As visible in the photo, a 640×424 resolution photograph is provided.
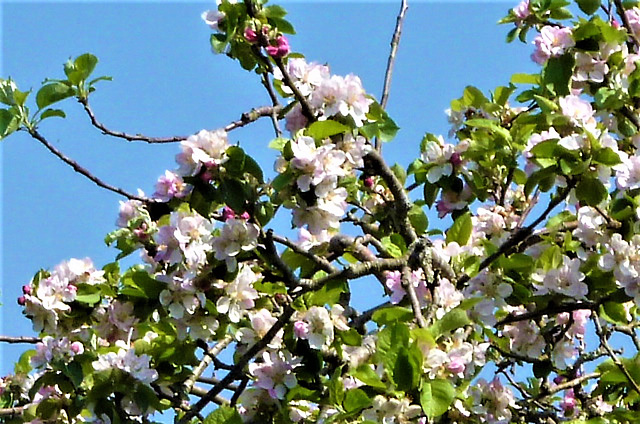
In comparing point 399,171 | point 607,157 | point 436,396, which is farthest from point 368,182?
point 436,396

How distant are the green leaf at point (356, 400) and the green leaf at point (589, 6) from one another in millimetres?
1502

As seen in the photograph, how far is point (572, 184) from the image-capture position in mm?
2305

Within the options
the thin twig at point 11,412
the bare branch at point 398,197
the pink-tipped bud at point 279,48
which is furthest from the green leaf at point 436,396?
the thin twig at point 11,412

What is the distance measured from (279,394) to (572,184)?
3.00 ft

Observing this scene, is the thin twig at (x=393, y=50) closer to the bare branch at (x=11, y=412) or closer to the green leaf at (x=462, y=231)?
the green leaf at (x=462, y=231)

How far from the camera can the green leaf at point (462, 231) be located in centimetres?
246

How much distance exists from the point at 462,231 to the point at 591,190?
367mm

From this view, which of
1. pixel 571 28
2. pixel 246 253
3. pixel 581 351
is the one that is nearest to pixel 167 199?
pixel 246 253

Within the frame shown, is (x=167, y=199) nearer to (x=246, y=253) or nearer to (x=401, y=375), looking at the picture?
(x=246, y=253)

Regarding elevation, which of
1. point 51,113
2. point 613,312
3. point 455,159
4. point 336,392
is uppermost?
point 51,113

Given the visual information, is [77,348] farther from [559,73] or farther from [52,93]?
[559,73]

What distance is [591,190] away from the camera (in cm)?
226

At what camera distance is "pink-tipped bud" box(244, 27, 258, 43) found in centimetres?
249

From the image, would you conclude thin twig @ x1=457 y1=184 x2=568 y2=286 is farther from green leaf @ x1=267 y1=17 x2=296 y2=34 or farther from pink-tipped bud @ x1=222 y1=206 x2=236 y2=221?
green leaf @ x1=267 y1=17 x2=296 y2=34
